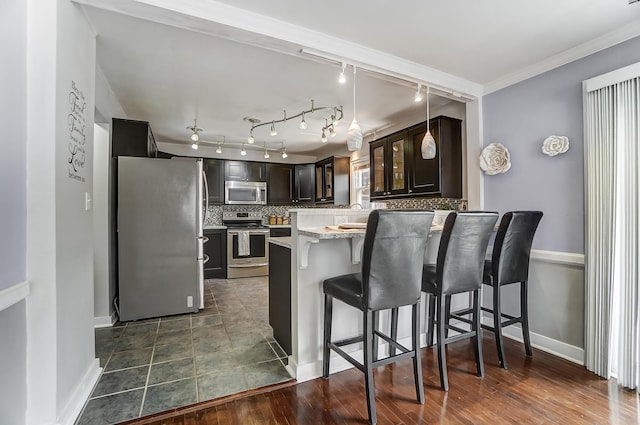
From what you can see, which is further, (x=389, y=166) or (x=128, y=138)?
(x=389, y=166)

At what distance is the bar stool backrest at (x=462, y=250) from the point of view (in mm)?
2029

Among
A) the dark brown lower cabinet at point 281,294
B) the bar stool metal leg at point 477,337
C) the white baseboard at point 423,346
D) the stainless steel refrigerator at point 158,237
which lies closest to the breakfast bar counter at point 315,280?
the white baseboard at point 423,346

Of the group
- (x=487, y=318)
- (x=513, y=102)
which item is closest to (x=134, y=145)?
(x=513, y=102)

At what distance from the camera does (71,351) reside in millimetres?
1722

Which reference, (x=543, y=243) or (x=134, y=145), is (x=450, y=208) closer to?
(x=543, y=243)

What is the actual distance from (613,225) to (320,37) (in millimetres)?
2510

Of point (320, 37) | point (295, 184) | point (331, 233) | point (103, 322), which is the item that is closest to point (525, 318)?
point (331, 233)

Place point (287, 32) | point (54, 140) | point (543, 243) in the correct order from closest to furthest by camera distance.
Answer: point (54, 140) < point (287, 32) < point (543, 243)

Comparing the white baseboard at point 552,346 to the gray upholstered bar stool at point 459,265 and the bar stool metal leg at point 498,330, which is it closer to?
the bar stool metal leg at point 498,330

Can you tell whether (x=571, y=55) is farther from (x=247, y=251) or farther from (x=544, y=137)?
(x=247, y=251)

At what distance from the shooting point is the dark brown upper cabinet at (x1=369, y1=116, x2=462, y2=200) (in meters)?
3.23

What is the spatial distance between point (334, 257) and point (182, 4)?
75.0 inches

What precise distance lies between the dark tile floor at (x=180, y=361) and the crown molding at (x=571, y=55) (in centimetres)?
325

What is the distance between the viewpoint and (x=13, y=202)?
135 cm
